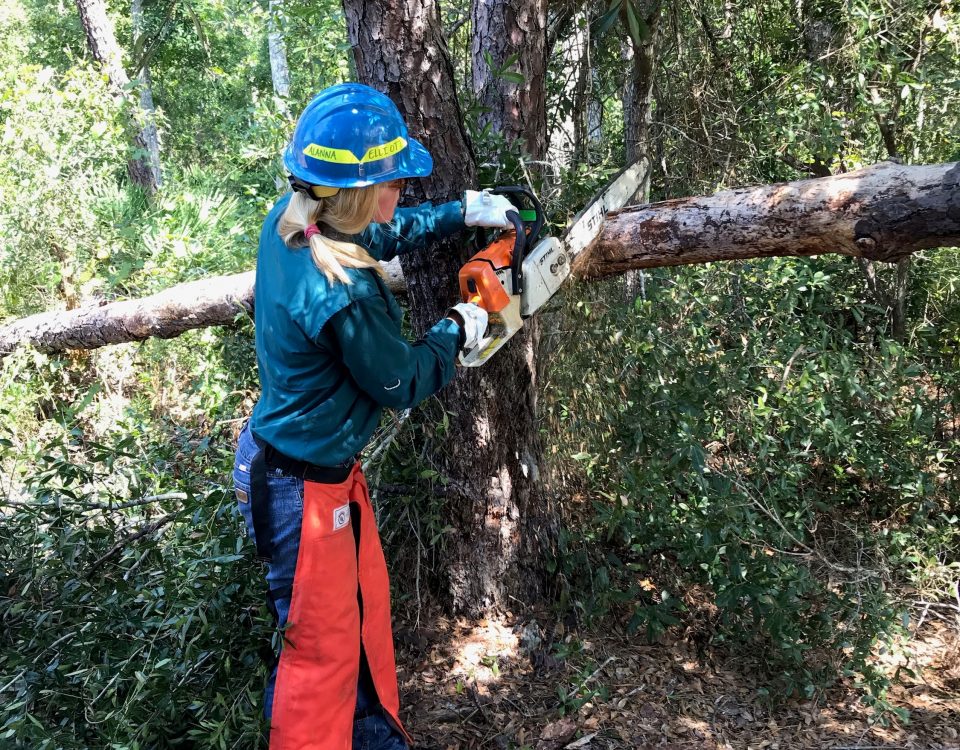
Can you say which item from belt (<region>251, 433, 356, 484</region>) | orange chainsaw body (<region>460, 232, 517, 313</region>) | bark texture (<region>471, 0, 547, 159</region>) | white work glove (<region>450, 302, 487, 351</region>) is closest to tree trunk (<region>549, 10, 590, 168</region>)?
bark texture (<region>471, 0, 547, 159</region>)

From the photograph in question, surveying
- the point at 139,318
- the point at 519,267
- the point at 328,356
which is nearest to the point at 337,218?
the point at 328,356

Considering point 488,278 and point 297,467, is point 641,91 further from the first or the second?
point 297,467

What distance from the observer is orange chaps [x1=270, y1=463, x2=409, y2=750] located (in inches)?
84.4

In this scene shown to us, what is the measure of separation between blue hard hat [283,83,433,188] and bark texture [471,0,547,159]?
849mm

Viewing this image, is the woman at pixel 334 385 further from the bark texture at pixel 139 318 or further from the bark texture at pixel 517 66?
the bark texture at pixel 139 318

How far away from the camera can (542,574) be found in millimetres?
3205

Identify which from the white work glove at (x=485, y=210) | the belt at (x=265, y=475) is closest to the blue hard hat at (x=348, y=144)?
the white work glove at (x=485, y=210)

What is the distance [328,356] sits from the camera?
6.71ft

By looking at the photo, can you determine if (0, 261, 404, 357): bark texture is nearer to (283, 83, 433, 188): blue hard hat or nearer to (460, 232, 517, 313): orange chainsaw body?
(460, 232, 517, 313): orange chainsaw body

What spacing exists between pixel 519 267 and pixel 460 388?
69 centimetres

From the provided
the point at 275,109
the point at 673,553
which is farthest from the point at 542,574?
the point at 275,109

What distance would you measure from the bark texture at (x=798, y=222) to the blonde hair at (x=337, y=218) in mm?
901

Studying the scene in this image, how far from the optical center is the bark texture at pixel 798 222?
214 centimetres

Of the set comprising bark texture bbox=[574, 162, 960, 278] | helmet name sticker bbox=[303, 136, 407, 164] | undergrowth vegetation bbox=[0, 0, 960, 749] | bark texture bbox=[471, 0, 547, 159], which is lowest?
undergrowth vegetation bbox=[0, 0, 960, 749]
